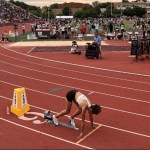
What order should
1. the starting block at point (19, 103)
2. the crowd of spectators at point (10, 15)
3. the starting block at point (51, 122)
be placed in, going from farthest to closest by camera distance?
the crowd of spectators at point (10, 15), the starting block at point (19, 103), the starting block at point (51, 122)

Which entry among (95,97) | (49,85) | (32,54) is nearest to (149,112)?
(95,97)

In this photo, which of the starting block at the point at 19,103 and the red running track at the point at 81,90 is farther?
the starting block at the point at 19,103

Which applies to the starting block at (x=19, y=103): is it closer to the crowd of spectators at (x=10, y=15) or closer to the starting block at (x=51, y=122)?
the starting block at (x=51, y=122)

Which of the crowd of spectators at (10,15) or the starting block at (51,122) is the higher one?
the crowd of spectators at (10,15)

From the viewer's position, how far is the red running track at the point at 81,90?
28.6ft

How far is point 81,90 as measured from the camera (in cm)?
Result: 1370

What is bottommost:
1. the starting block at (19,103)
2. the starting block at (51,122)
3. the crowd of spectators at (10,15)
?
the starting block at (51,122)

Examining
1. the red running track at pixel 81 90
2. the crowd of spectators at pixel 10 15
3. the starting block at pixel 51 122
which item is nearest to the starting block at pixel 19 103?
the red running track at pixel 81 90

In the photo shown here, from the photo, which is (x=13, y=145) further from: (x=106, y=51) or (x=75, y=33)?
(x=75, y=33)

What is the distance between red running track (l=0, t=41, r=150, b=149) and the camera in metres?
8.72

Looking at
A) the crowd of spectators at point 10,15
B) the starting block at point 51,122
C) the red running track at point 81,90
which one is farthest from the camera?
the crowd of spectators at point 10,15

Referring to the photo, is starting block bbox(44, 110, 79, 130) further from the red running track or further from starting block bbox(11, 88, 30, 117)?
starting block bbox(11, 88, 30, 117)

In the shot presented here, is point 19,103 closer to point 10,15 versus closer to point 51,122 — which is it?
point 51,122

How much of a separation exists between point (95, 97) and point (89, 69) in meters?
5.62
